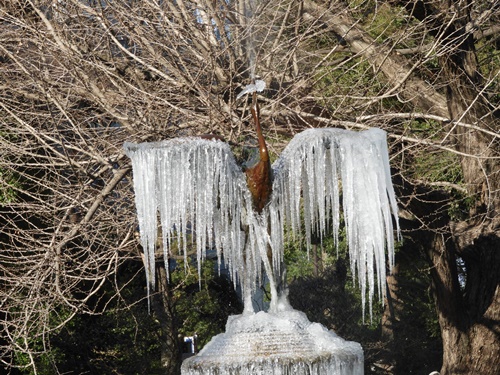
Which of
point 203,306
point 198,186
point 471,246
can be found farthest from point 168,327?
point 198,186

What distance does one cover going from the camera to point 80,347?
1427 centimetres

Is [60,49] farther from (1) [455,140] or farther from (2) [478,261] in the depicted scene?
(2) [478,261]

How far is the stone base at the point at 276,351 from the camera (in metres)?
5.09

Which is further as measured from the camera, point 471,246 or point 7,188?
point 471,246

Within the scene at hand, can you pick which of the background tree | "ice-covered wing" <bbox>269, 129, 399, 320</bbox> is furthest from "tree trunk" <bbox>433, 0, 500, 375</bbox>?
"ice-covered wing" <bbox>269, 129, 399, 320</bbox>

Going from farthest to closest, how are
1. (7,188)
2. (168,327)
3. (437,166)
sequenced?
1. (168,327)
2. (437,166)
3. (7,188)

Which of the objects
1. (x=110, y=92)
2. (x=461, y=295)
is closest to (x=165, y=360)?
(x=461, y=295)

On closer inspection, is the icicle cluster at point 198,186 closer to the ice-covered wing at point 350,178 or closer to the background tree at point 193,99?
the ice-covered wing at point 350,178

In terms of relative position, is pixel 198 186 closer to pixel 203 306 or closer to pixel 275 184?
pixel 275 184

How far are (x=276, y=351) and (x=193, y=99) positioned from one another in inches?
200

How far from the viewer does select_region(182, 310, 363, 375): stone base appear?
5094 mm

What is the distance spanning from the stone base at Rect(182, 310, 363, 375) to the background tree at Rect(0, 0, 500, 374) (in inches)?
161

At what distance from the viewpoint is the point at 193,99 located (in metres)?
9.86

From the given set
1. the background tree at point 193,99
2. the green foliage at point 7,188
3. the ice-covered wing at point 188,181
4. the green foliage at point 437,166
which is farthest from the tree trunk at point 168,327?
the ice-covered wing at point 188,181
